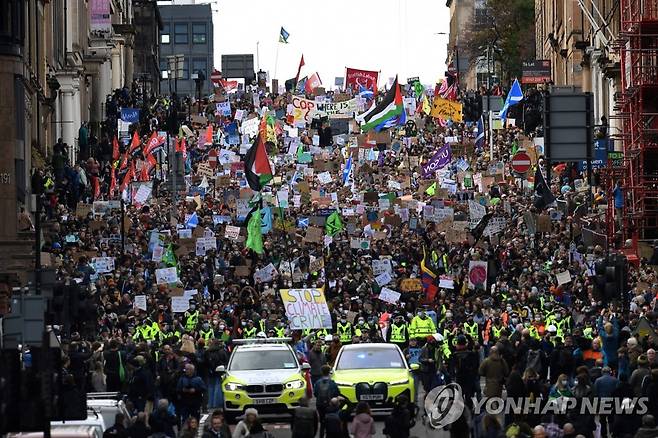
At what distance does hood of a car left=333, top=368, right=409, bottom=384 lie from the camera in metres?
33.2

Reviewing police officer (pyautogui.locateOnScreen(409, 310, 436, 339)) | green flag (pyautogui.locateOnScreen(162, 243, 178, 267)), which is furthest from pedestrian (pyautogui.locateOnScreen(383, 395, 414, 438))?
green flag (pyautogui.locateOnScreen(162, 243, 178, 267))

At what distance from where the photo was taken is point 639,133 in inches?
2144

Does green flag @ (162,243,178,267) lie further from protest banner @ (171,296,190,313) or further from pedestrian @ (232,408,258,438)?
pedestrian @ (232,408,258,438)

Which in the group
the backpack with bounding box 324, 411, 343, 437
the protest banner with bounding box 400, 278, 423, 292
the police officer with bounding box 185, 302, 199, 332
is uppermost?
the protest banner with bounding box 400, 278, 423, 292

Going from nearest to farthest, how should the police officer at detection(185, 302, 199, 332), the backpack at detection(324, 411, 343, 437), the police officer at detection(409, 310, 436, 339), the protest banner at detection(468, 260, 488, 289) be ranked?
1. the backpack at detection(324, 411, 343, 437)
2. the police officer at detection(409, 310, 436, 339)
3. the police officer at detection(185, 302, 199, 332)
4. the protest banner at detection(468, 260, 488, 289)

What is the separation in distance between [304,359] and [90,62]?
5340 cm

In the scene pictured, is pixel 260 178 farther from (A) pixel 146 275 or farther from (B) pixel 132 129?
(B) pixel 132 129

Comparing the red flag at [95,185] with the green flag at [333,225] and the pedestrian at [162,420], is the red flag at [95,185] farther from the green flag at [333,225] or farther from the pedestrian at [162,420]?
the pedestrian at [162,420]

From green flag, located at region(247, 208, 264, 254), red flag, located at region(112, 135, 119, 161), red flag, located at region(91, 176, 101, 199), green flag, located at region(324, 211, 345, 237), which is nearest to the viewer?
green flag, located at region(247, 208, 264, 254)

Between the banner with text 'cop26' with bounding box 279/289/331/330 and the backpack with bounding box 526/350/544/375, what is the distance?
828 centimetres

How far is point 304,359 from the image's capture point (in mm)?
38312

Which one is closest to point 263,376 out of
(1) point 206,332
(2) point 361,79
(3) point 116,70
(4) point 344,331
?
(1) point 206,332

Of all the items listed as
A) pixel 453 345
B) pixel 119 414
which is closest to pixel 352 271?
pixel 453 345

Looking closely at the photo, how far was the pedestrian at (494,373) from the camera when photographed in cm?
3225
